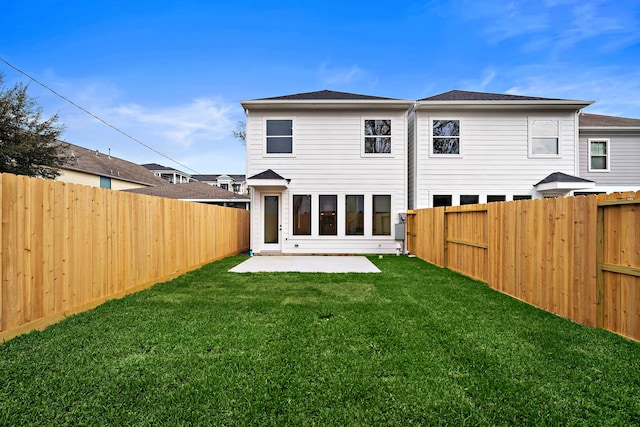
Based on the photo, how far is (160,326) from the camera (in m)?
3.61

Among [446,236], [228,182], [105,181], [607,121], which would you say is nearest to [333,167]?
[446,236]

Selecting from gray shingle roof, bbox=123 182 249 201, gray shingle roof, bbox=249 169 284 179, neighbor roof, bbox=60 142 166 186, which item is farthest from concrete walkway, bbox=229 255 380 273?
neighbor roof, bbox=60 142 166 186

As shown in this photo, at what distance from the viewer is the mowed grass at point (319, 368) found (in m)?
1.97

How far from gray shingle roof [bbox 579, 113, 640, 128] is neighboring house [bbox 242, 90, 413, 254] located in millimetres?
8053

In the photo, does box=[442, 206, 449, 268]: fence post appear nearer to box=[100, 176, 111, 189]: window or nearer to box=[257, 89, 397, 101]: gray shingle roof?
box=[257, 89, 397, 101]: gray shingle roof

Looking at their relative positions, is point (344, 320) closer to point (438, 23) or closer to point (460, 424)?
point (460, 424)

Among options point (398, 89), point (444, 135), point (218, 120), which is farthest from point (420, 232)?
point (218, 120)

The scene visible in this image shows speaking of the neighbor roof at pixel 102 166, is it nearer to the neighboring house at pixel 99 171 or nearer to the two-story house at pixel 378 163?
the neighboring house at pixel 99 171

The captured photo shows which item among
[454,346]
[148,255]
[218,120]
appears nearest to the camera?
[454,346]

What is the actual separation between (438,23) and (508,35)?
9.35 feet

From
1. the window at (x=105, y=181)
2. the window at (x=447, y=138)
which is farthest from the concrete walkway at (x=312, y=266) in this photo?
the window at (x=105, y=181)

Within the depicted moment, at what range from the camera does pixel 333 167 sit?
36.0 feet

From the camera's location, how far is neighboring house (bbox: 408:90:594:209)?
1095cm

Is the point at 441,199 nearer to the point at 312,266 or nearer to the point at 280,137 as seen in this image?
the point at 312,266
